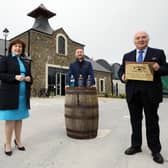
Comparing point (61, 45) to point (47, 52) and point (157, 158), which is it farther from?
point (157, 158)

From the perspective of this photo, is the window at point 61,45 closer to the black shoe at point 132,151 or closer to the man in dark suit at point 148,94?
the man in dark suit at point 148,94

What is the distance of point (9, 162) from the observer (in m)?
2.40

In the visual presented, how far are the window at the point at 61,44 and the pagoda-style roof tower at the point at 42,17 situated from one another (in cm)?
101

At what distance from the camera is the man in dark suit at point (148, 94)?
2.46 m

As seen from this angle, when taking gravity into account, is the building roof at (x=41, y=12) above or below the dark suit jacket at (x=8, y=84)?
above

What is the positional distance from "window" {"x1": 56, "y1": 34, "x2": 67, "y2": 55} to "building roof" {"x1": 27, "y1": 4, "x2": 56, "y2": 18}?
2.51m

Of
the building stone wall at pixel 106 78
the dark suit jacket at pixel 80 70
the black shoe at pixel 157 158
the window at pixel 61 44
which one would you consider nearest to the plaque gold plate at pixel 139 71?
the black shoe at pixel 157 158

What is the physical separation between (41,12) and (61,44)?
11.5 ft

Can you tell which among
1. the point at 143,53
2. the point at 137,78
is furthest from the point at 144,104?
the point at 143,53

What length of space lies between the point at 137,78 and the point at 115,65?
29.2 meters

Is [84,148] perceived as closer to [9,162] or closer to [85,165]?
[85,165]

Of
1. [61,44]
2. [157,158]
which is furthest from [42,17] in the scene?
[157,158]

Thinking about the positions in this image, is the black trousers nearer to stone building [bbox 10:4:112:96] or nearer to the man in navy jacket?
the man in navy jacket

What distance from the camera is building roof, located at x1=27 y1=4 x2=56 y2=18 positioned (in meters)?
18.3
